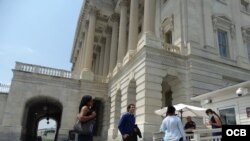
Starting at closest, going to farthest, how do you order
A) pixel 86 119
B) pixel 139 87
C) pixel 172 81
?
1. pixel 86 119
2. pixel 139 87
3. pixel 172 81

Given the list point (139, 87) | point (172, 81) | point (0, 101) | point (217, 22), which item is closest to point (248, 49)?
point (217, 22)

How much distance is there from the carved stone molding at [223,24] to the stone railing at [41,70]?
17899 millimetres

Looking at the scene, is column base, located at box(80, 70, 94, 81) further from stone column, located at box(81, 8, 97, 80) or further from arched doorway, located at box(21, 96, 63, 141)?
arched doorway, located at box(21, 96, 63, 141)

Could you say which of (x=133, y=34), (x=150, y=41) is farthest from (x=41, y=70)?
(x=150, y=41)

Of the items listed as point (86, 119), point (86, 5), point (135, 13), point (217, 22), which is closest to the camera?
point (86, 119)

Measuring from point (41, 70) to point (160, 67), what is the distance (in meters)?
15.3

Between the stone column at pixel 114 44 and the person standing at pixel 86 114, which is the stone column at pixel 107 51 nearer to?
the stone column at pixel 114 44

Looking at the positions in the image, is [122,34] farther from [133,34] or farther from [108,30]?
[108,30]

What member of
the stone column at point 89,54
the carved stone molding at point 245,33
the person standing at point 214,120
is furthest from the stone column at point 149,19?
the person standing at point 214,120

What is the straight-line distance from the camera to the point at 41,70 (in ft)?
98.6

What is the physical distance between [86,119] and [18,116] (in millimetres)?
23091

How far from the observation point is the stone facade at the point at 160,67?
21.6 m

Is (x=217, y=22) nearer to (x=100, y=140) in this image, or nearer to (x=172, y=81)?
(x=172, y=81)

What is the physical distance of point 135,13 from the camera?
2933cm
